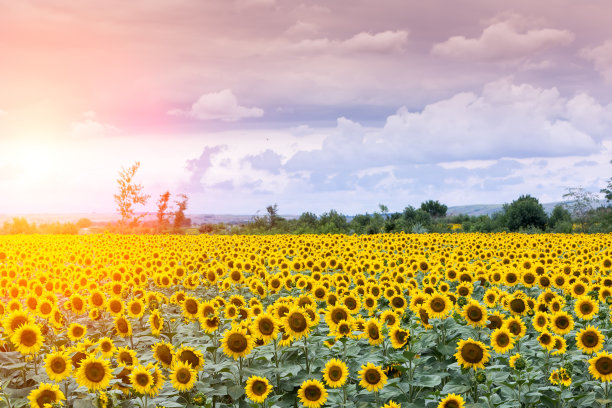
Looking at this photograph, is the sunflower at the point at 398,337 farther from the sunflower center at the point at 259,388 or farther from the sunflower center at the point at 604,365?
the sunflower center at the point at 604,365

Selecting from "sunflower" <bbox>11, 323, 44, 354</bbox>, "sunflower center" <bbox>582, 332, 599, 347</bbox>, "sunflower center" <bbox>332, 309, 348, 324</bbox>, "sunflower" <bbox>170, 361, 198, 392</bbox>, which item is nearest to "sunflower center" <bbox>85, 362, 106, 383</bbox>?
"sunflower" <bbox>170, 361, 198, 392</bbox>

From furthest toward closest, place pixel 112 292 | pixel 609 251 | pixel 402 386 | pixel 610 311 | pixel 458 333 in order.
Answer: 1. pixel 609 251
2. pixel 112 292
3. pixel 610 311
4. pixel 458 333
5. pixel 402 386

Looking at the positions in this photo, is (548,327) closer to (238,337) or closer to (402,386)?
(402,386)

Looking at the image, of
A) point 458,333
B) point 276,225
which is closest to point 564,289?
point 458,333

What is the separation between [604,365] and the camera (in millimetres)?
6359

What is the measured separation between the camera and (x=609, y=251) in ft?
52.6

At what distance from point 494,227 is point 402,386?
43183 millimetres

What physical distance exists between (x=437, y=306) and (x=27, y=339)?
18.5ft

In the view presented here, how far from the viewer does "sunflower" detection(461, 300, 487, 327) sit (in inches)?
289

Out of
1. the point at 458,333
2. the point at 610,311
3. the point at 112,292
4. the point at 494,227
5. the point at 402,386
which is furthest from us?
the point at 494,227

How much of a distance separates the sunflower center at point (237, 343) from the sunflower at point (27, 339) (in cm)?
288

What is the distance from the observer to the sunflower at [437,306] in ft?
23.9

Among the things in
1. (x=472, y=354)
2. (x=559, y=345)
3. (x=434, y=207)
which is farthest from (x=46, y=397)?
(x=434, y=207)

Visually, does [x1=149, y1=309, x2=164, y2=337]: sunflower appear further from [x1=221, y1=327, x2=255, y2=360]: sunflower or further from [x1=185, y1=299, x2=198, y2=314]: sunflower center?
[x1=221, y1=327, x2=255, y2=360]: sunflower
